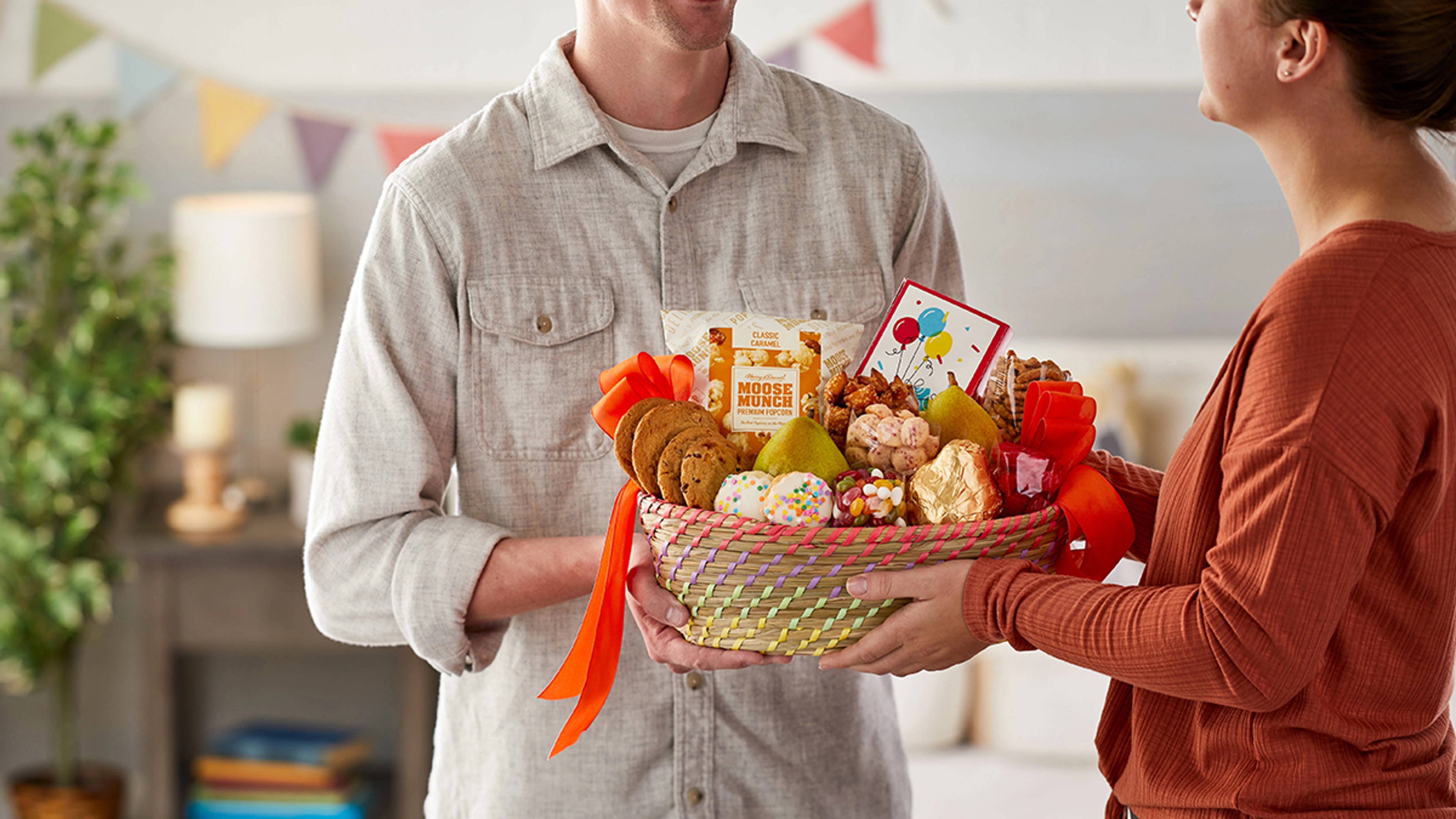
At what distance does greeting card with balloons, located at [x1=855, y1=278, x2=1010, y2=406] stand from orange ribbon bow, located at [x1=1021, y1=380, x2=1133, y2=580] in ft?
0.24

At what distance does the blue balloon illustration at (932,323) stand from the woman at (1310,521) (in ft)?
0.73

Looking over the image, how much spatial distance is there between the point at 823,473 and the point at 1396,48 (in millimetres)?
501

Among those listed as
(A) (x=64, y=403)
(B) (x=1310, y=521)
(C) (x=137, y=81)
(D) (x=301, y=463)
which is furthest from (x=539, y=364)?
(C) (x=137, y=81)

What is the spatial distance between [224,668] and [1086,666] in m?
2.78

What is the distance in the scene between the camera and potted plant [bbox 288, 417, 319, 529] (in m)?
2.84

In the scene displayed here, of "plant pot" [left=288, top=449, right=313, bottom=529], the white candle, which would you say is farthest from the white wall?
"plant pot" [left=288, top=449, right=313, bottom=529]

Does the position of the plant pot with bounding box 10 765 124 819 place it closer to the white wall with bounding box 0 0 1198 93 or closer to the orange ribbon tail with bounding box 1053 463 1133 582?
the white wall with bounding box 0 0 1198 93

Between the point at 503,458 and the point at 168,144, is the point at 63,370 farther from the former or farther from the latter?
the point at 503,458

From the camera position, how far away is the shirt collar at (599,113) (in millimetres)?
1239

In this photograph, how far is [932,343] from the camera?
3.53 ft

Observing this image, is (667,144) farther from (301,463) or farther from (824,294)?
(301,463)

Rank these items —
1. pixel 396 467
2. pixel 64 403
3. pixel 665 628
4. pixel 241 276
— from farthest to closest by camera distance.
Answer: pixel 241 276
pixel 64 403
pixel 396 467
pixel 665 628

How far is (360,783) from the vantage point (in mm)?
2947

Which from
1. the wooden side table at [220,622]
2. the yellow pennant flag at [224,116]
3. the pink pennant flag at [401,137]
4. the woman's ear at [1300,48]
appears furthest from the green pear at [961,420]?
the yellow pennant flag at [224,116]
